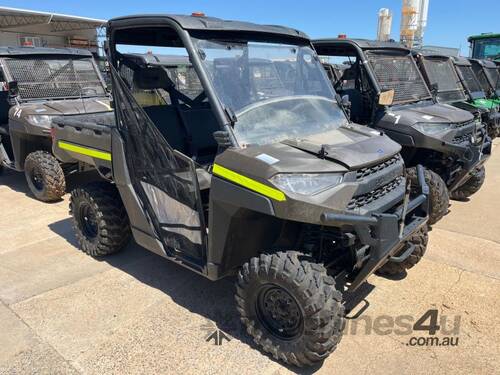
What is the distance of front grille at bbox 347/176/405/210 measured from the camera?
2.55 m

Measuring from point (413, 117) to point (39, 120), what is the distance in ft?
15.9

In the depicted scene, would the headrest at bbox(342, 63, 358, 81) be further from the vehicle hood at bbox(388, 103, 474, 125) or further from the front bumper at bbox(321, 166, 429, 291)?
the front bumper at bbox(321, 166, 429, 291)

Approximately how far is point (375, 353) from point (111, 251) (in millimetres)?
2558

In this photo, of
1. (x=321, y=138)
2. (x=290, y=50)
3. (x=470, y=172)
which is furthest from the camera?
(x=470, y=172)

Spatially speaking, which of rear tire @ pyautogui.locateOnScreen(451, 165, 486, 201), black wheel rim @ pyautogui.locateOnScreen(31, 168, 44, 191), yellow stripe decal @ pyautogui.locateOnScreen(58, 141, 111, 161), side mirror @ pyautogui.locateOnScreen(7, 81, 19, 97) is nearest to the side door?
yellow stripe decal @ pyautogui.locateOnScreen(58, 141, 111, 161)

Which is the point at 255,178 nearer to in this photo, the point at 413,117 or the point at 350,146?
the point at 350,146

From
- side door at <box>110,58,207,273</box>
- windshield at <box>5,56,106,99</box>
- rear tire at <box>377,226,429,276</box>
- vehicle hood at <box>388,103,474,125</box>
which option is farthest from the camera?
windshield at <box>5,56,106,99</box>

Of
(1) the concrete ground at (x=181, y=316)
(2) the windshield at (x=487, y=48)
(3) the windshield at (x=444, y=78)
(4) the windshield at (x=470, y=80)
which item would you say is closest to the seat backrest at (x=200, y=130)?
(1) the concrete ground at (x=181, y=316)

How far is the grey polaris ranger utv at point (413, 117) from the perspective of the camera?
4844 mm

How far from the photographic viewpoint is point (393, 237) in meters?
2.52

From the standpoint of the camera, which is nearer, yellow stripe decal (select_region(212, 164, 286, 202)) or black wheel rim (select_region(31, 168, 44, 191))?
yellow stripe decal (select_region(212, 164, 286, 202))

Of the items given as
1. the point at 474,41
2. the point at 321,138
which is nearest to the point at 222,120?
the point at 321,138

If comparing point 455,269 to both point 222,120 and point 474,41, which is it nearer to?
point 222,120

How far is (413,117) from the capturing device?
16.9 ft
